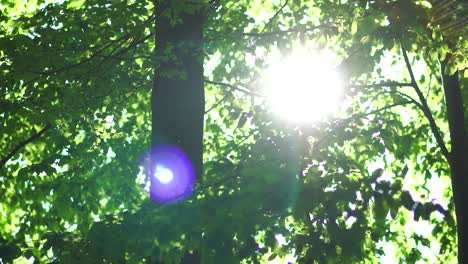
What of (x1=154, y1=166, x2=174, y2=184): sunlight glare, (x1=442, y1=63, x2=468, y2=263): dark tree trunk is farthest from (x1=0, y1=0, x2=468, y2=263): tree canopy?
(x1=154, y1=166, x2=174, y2=184): sunlight glare

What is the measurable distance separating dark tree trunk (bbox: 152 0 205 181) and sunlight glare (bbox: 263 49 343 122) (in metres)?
1.07

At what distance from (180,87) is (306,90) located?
1.52 metres

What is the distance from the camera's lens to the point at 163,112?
5.83 metres

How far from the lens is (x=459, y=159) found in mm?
6195

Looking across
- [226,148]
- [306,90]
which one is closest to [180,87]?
[306,90]

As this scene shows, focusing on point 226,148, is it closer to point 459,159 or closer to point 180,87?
point 180,87

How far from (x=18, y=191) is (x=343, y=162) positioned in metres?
8.26

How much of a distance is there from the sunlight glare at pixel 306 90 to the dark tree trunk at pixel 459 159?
5.14 ft

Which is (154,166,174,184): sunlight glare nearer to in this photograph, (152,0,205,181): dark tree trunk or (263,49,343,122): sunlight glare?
(152,0,205,181): dark tree trunk

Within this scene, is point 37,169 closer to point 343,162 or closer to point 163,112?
point 163,112

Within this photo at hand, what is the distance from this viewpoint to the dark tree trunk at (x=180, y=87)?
5.74m

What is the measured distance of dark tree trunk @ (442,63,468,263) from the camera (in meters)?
5.88

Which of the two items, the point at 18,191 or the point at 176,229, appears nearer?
the point at 176,229

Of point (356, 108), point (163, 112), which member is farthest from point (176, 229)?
point (356, 108)
